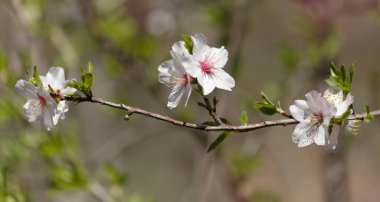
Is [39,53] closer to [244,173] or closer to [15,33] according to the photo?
[15,33]

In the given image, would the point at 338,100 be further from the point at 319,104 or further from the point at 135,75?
the point at 135,75

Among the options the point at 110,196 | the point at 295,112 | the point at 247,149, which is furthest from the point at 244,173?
the point at 295,112

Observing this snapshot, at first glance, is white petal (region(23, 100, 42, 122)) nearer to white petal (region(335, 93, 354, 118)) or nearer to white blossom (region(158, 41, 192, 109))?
white blossom (region(158, 41, 192, 109))

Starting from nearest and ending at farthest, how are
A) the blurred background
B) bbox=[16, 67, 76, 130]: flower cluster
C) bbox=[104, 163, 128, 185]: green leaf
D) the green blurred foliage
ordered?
bbox=[16, 67, 76, 130]: flower cluster
bbox=[104, 163, 128, 185]: green leaf
the blurred background
the green blurred foliage

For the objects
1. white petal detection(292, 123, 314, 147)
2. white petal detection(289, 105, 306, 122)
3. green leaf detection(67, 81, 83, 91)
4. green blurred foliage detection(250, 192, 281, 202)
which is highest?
green leaf detection(67, 81, 83, 91)

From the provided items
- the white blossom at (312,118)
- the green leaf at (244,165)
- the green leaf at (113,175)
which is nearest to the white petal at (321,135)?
the white blossom at (312,118)

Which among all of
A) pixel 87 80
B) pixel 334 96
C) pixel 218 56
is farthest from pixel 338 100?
pixel 87 80

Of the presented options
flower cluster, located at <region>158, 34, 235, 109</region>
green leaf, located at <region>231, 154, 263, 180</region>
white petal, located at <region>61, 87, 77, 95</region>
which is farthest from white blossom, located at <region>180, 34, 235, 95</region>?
green leaf, located at <region>231, 154, 263, 180</region>
